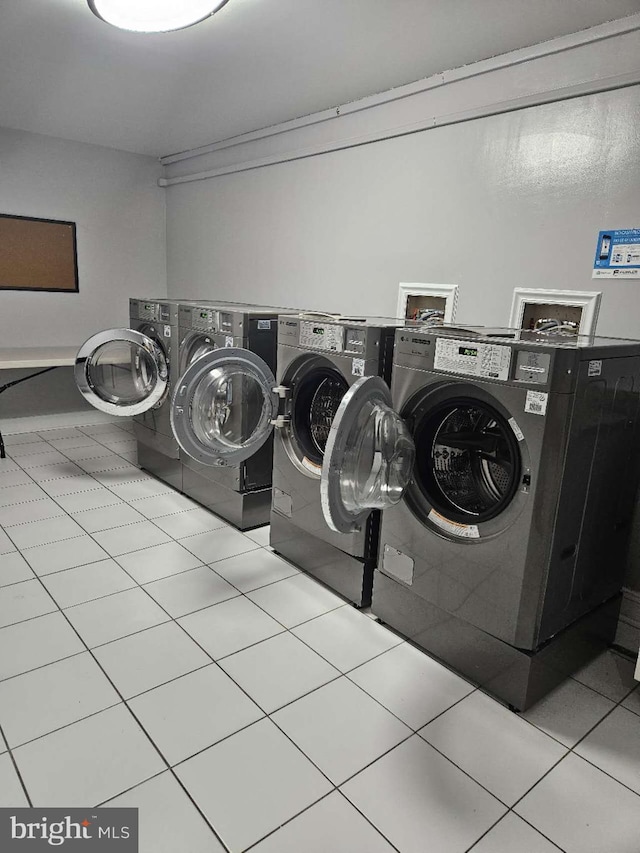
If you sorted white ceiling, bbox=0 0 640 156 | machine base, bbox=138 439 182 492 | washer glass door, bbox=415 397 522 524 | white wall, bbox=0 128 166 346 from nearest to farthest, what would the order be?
1. washer glass door, bbox=415 397 522 524
2. white ceiling, bbox=0 0 640 156
3. machine base, bbox=138 439 182 492
4. white wall, bbox=0 128 166 346

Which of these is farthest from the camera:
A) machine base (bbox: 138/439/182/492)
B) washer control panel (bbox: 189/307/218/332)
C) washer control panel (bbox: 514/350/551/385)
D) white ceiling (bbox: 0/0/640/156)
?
machine base (bbox: 138/439/182/492)

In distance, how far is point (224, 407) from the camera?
3326 mm

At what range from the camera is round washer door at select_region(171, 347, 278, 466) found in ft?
10.1

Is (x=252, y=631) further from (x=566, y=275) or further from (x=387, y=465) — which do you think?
(x=566, y=275)

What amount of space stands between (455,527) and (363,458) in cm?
45

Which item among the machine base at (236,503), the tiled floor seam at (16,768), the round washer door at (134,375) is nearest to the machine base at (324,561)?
the machine base at (236,503)

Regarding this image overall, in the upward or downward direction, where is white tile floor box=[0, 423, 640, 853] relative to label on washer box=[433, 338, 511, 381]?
downward

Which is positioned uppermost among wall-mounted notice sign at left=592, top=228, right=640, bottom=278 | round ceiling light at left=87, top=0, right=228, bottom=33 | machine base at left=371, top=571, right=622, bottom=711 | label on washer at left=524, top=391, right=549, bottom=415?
round ceiling light at left=87, top=0, right=228, bottom=33

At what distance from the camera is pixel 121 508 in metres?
3.85

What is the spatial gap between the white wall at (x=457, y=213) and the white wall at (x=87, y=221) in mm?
1329

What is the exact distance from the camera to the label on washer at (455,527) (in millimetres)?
2176

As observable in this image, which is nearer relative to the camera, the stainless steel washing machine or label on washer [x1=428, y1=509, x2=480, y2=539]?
label on washer [x1=428, y1=509, x2=480, y2=539]

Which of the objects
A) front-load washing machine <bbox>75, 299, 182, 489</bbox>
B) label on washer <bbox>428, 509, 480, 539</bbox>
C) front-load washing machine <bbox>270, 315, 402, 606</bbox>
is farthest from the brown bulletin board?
label on washer <bbox>428, 509, 480, 539</bbox>

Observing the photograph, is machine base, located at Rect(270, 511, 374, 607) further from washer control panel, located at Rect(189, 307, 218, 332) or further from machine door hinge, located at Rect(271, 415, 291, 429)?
washer control panel, located at Rect(189, 307, 218, 332)
